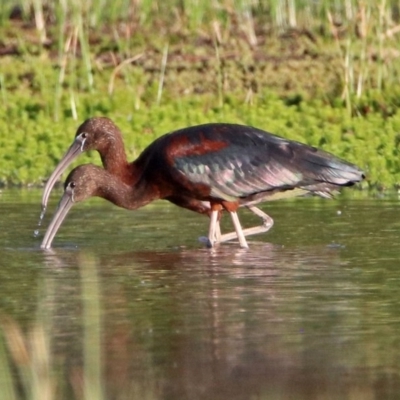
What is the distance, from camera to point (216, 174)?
10039mm

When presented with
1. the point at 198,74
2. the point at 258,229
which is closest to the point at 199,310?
the point at 258,229

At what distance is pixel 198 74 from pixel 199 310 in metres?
9.74

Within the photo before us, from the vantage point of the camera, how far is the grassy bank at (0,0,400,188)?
14.3 metres

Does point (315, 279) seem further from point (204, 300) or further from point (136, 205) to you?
point (136, 205)

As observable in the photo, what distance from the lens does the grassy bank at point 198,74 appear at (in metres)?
14.3

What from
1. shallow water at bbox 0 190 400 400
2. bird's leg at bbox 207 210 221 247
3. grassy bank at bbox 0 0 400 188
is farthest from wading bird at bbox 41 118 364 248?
grassy bank at bbox 0 0 400 188

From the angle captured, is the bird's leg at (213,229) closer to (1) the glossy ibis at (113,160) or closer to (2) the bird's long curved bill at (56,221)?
(1) the glossy ibis at (113,160)

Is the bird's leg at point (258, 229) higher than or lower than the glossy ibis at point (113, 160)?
lower

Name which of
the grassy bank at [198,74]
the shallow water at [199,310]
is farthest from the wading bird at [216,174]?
the grassy bank at [198,74]

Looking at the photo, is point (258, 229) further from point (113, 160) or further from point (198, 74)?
point (198, 74)

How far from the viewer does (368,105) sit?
49.9 feet

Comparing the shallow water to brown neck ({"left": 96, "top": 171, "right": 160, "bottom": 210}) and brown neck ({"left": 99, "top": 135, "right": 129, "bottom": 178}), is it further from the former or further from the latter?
brown neck ({"left": 99, "top": 135, "right": 129, "bottom": 178})

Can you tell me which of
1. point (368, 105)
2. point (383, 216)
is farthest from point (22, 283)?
point (368, 105)

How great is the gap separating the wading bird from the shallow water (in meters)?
0.26
